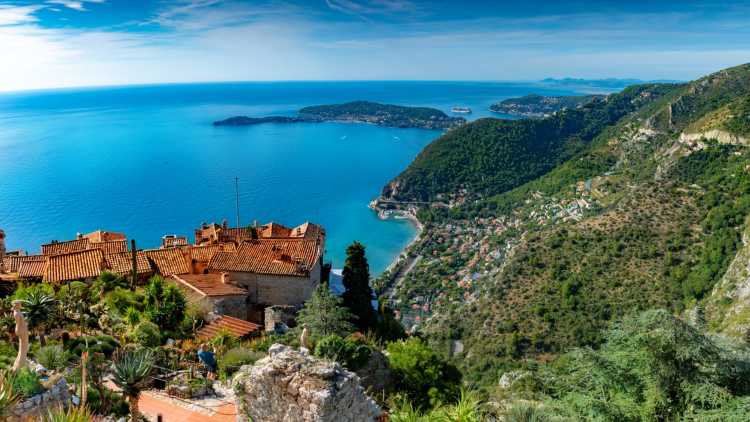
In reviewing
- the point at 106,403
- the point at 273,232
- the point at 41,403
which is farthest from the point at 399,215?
the point at 41,403

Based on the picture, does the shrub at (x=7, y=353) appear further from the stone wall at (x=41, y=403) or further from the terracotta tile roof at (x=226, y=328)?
the terracotta tile roof at (x=226, y=328)

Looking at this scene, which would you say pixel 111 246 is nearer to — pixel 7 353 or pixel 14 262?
pixel 14 262

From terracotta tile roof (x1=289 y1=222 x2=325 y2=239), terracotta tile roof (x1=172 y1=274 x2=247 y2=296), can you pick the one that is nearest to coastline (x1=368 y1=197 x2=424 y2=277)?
terracotta tile roof (x1=289 y1=222 x2=325 y2=239)

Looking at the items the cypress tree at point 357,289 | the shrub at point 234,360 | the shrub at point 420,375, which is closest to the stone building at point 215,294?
the cypress tree at point 357,289

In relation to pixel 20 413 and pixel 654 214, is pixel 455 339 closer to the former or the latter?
pixel 654 214

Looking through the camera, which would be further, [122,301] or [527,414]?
[122,301]

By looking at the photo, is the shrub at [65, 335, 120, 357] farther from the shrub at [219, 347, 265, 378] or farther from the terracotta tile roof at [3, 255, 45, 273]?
the terracotta tile roof at [3, 255, 45, 273]

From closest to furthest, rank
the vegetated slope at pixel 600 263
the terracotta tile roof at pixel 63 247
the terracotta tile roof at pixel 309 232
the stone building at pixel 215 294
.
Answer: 1. the stone building at pixel 215 294
2. the terracotta tile roof at pixel 63 247
3. the terracotta tile roof at pixel 309 232
4. the vegetated slope at pixel 600 263
